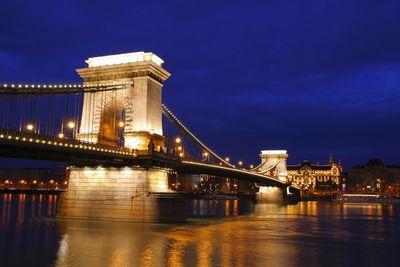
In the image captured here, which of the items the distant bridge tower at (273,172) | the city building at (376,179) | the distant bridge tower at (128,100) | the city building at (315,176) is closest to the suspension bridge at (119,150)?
the distant bridge tower at (128,100)

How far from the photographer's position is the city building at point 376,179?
151875 mm

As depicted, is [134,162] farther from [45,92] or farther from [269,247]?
[269,247]

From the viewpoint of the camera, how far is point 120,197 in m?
34.9

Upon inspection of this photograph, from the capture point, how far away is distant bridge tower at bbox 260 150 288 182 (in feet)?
333

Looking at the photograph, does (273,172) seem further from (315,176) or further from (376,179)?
(315,176)

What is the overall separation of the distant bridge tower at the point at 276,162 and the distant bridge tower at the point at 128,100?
65308mm

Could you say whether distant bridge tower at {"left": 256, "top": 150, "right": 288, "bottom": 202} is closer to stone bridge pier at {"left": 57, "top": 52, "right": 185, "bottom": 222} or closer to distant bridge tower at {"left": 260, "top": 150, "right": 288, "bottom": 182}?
distant bridge tower at {"left": 260, "top": 150, "right": 288, "bottom": 182}

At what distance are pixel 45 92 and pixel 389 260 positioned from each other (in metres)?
23.3

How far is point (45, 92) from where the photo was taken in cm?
2902

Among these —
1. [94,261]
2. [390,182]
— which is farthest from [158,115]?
[390,182]

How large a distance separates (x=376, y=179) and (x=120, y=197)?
14008 centimetres

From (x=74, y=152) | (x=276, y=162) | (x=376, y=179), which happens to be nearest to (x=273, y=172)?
(x=276, y=162)

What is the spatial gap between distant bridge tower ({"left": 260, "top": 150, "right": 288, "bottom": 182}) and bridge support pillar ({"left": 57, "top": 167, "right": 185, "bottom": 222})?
6754cm

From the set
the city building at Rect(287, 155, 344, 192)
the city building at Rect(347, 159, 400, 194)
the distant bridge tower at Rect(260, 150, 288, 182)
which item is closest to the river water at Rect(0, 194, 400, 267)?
the distant bridge tower at Rect(260, 150, 288, 182)
